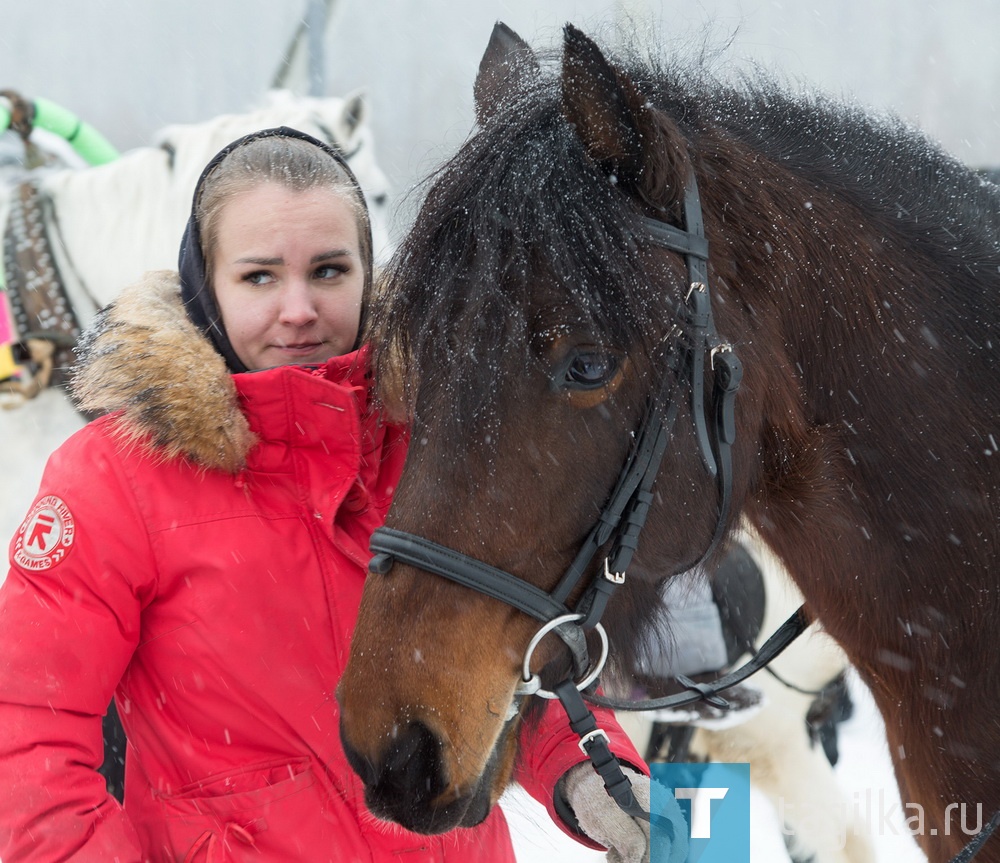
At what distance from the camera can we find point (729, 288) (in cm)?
144

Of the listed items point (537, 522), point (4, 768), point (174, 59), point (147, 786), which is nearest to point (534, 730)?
point (537, 522)

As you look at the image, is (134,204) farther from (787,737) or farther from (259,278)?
(787,737)

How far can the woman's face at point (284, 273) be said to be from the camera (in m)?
1.72

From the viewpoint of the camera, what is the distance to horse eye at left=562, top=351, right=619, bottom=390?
4.29ft

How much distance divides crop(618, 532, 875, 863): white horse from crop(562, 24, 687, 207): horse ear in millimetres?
2465

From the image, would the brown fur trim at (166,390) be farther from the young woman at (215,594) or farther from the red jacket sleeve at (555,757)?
the red jacket sleeve at (555,757)

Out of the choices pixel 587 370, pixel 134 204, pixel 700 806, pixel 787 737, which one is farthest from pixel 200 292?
pixel 700 806

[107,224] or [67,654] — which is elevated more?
[107,224]

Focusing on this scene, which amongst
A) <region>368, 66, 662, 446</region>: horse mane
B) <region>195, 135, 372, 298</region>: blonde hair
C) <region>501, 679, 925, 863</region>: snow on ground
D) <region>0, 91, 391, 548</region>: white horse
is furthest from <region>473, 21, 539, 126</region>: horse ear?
<region>501, 679, 925, 863</region>: snow on ground

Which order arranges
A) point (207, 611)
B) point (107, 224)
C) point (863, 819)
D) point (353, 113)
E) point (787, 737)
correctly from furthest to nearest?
point (353, 113) < point (107, 224) < point (787, 737) < point (863, 819) < point (207, 611)

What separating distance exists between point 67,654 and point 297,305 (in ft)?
2.35

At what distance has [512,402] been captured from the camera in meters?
1.30

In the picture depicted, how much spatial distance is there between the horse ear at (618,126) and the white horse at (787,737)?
8.09ft

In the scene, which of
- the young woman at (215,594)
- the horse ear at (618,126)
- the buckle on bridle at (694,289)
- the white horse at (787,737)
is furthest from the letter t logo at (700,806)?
the horse ear at (618,126)
